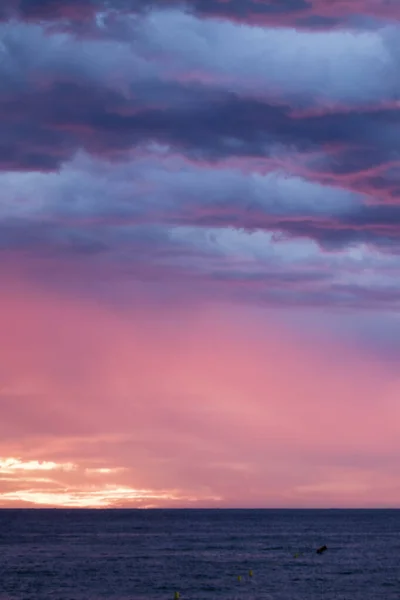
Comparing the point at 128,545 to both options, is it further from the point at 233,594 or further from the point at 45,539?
the point at 233,594

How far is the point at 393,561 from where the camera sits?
143m

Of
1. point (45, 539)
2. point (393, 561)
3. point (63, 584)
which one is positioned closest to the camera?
point (63, 584)

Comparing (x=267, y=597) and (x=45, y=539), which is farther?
(x=45, y=539)

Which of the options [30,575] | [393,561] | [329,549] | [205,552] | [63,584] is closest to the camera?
[63,584]

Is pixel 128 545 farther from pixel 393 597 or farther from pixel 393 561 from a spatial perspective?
pixel 393 597

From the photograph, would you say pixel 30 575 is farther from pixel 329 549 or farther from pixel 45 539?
pixel 45 539

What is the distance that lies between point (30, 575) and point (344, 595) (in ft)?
128

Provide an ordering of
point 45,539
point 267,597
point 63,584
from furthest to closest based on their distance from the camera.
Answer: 1. point 45,539
2. point 63,584
3. point 267,597

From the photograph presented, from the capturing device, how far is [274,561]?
14312 centimetres

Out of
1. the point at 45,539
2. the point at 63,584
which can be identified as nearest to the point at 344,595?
the point at 63,584

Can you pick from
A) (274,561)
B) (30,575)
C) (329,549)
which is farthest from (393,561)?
(30,575)

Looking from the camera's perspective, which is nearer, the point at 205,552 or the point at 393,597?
the point at 393,597

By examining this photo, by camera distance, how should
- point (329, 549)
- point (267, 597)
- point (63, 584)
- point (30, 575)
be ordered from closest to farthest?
point (267, 597) → point (63, 584) → point (30, 575) → point (329, 549)

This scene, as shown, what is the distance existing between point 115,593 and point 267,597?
15.6 m
